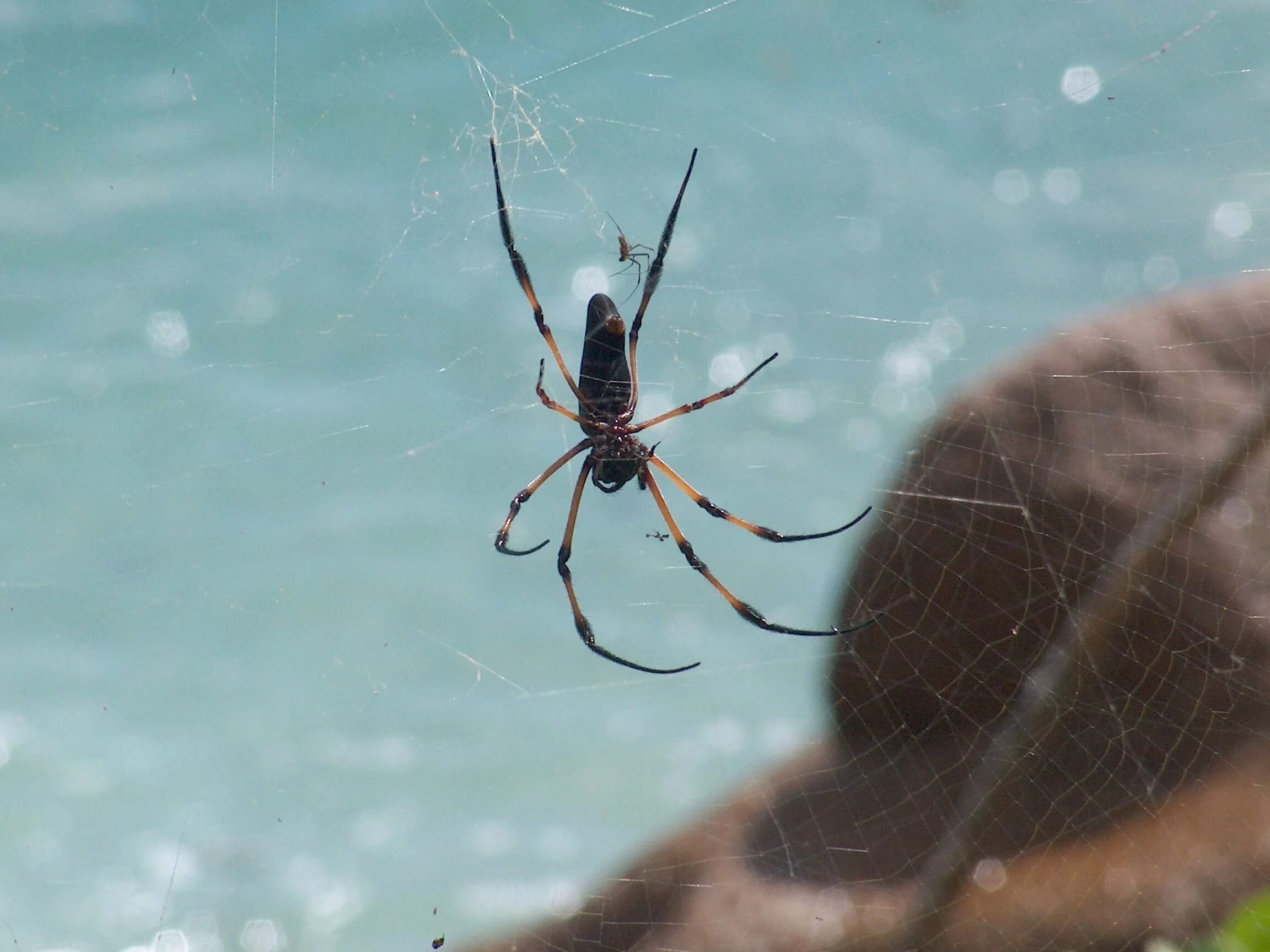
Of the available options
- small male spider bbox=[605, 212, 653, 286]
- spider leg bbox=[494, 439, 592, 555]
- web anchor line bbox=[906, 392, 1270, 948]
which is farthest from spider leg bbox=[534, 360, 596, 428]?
web anchor line bbox=[906, 392, 1270, 948]

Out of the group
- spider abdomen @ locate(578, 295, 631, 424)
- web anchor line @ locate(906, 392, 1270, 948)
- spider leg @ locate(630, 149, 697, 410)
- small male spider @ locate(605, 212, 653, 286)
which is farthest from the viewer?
web anchor line @ locate(906, 392, 1270, 948)

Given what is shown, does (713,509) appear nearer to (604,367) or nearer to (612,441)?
(612,441)

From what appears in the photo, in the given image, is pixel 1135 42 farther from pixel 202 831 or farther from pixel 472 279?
pixel 202 831

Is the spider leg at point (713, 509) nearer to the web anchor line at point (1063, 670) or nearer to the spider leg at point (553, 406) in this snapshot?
the spider leg at point (553, 406)

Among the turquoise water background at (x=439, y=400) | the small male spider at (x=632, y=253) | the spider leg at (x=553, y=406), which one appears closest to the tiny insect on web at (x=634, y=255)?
the small male spider at (x=632, y=253)

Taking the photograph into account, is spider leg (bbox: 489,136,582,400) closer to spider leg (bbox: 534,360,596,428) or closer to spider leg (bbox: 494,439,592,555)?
spider leg (bbox: 534,360,596,428)

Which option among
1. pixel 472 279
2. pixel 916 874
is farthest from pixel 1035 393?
pixel 472 279
